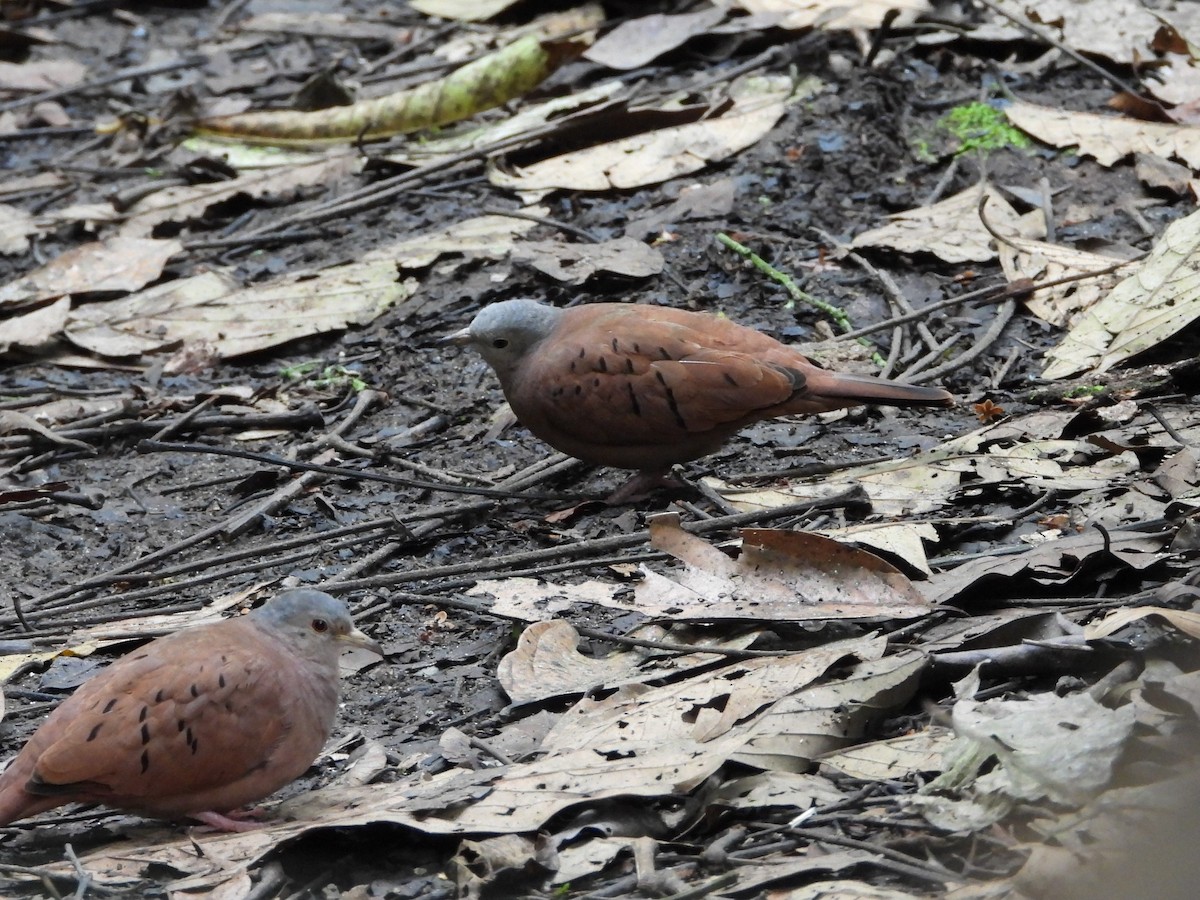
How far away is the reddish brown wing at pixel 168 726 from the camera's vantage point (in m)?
3.54

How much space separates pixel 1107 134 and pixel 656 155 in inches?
81.9

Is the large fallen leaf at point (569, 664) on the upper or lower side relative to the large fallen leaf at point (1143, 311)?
lower

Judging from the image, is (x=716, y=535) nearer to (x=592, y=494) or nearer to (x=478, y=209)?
(x=592, y=494)

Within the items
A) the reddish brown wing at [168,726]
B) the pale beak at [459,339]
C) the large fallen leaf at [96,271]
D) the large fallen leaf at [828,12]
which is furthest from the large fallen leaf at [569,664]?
the large fallen leaf at [828,12]

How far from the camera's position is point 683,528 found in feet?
15.4

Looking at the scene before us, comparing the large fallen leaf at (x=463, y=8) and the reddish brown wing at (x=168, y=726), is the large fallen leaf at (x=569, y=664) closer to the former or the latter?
the reddish brown wing at (x=168, y=726)

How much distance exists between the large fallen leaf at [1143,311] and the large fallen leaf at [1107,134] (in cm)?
124

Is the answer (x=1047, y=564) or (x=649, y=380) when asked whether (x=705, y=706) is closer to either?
(x=1047, y=564)

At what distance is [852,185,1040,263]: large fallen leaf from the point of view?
634cm

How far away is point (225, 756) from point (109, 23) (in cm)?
836

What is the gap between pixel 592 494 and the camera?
17.8 feet

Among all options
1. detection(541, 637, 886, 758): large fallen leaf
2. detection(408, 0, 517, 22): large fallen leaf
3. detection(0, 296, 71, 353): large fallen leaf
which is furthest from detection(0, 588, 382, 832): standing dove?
detection(408, 0, 517, 22): large fallen leaf

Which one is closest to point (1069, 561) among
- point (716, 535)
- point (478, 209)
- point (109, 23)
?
point (716, 535)

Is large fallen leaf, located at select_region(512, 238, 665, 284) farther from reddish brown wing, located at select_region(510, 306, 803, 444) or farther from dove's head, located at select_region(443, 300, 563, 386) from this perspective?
reddish brown wing, located at select_region(510, 306, 803, 444)
